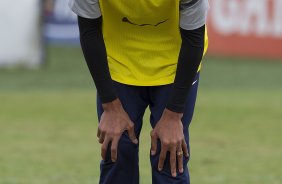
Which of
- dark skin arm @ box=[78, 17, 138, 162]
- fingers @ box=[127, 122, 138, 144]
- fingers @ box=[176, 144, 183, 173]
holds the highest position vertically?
dark skin arm @ box=[78, 17, 138, 162]

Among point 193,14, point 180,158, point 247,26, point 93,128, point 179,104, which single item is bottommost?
point 247,26

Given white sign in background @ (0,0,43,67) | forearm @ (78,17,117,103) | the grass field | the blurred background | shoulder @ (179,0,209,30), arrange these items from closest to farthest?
shoulder @ (179,0,209,30), forearm @ (78,17,117,103), the grass field, the blurred background, white sign in background @ (0,0,43,67)

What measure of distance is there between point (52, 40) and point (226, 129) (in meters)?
7.77

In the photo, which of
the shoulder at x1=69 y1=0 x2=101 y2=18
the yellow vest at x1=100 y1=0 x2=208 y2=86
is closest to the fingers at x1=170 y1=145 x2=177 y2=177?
the yellow vest at x1=100 y1=0 x2=208 y2=86

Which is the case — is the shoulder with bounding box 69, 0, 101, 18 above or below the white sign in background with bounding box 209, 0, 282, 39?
above

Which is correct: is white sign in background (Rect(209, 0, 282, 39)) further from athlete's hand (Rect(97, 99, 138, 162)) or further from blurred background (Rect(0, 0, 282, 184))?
athlete's hand (Rect(97, 99, 138, 162))

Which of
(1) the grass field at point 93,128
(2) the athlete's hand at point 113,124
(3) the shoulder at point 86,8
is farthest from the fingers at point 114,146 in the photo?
(1) the grass field at point 93,128

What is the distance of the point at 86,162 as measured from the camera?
854cm

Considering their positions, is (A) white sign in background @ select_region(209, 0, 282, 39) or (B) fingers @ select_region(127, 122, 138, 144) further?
(A) white sign in background @ select_region(209, 0, 282, 39)

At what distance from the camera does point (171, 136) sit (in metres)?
5.08

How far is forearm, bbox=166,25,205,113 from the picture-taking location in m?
4.91

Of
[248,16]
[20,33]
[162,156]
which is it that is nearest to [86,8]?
[162,156]

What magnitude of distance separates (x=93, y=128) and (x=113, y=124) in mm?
5504

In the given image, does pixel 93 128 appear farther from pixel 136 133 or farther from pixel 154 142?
pixel 154 142
